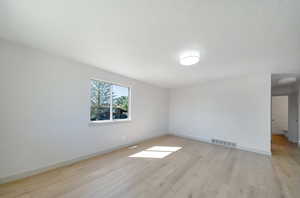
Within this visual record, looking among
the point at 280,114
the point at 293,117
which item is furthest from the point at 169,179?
the point at 280,114

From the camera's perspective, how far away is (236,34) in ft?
6.54

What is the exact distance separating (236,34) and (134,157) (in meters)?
3.35

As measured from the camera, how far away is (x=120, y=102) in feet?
13.7

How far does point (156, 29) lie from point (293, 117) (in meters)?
6.66

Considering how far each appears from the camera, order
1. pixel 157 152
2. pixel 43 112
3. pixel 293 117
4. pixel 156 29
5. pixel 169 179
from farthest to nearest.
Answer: pixel 293 117, pixel 157 152, pixel 43 112, pixel 169 179, pixel 156 29

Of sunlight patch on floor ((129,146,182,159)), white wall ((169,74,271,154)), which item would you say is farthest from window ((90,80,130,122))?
white wall ((169,74,271,154))

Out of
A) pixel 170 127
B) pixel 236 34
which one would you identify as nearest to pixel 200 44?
pixel 236 34

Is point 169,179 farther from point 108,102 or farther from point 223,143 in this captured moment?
point 223,143

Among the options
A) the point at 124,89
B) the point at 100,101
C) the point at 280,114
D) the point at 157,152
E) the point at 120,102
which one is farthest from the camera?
the point at 280,114

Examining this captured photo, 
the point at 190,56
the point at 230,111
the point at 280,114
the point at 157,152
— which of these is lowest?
the point at 157,152

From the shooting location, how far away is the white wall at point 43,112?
7.03ft

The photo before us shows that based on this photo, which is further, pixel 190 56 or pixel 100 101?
pixel 100 101

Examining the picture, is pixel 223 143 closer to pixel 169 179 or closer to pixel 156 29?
pixel 169 179

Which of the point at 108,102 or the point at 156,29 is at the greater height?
the point at 156,29
